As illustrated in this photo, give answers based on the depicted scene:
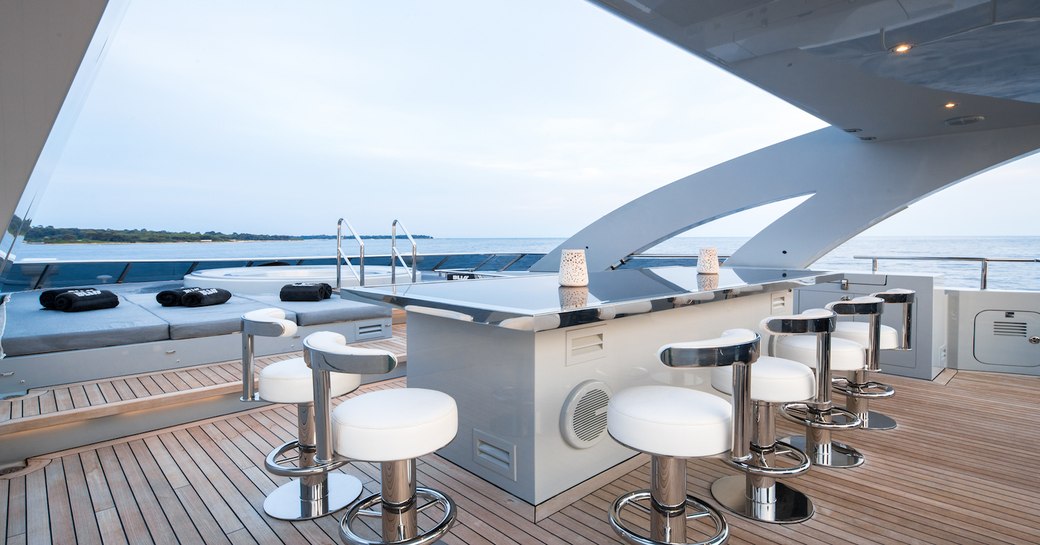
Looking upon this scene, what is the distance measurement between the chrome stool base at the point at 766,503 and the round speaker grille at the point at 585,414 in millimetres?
521

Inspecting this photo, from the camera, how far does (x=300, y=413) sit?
1.90 metres

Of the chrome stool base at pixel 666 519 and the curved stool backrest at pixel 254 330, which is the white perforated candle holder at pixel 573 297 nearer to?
the chrome stool base at pixel 666 519

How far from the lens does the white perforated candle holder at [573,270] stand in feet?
6.82

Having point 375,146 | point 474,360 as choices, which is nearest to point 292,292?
point 474,360

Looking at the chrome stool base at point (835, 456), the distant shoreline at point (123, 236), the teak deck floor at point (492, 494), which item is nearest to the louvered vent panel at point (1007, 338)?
the teak deck floor at point (492, 494)

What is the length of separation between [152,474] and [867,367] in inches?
129

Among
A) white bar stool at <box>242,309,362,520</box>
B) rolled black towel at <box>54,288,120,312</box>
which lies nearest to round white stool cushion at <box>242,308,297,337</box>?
white bar stool at <box>242,309,362,520</box>

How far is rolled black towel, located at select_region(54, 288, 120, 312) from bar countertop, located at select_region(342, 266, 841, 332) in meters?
3.09

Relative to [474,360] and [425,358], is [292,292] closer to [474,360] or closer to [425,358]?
[425,358]

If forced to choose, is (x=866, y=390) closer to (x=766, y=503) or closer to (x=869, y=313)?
(x=869, y=313)

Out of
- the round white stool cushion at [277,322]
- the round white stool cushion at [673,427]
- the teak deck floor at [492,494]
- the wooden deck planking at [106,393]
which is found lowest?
the teak deck floor at [492,494]

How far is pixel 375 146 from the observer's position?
843 inches

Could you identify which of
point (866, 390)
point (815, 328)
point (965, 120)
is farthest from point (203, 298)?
point (965, 120)

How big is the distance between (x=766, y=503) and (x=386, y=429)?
57.8 inches
